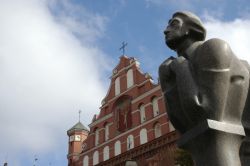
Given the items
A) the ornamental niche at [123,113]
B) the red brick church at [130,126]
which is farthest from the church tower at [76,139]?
the ornamental niche at [123,113]

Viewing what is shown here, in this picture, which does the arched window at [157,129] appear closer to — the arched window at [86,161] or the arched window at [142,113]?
the arched window at [142,113]

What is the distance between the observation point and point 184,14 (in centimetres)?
331

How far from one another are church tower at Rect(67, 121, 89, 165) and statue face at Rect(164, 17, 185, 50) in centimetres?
2827

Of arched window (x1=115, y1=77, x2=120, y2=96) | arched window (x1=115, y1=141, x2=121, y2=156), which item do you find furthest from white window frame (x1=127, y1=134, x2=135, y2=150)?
arched window (x1=115, y1=77, x2=120, y2=96)

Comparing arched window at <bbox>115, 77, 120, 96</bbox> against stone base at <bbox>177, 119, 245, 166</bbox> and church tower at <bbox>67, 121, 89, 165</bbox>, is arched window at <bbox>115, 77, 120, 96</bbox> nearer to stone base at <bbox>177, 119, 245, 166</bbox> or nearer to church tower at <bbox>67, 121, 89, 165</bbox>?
church tower at <bbox>67, 121, 89, 165</bbox>

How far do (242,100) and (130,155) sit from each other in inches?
801

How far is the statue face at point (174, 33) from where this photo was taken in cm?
327

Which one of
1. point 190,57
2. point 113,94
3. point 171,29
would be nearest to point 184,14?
point 171,29

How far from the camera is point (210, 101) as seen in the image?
2.83 meters

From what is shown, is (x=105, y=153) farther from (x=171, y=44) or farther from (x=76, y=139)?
(x=171, y=44)

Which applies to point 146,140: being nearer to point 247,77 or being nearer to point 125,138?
point 125,138

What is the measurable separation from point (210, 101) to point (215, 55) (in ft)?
1.12

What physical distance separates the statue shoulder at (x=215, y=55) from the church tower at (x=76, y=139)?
28655 mm

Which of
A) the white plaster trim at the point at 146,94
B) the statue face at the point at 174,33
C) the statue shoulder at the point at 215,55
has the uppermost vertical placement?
the white plaster trim at the point at 146,94
